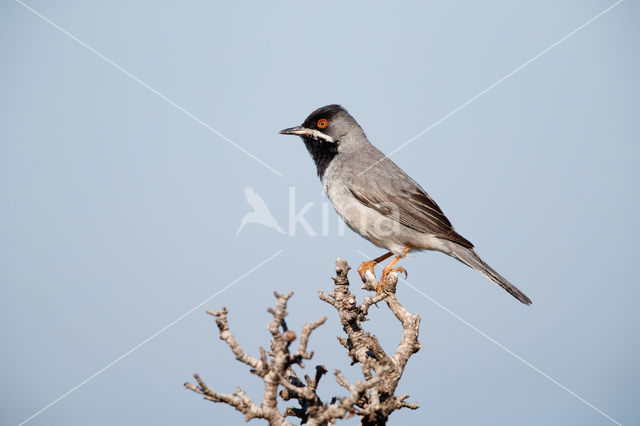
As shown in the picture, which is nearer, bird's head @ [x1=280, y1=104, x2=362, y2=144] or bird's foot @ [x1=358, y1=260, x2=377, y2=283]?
bird's foot @ [x1=358, y1=260, x2=377, y2=283]

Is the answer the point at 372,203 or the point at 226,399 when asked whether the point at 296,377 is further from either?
the point at 372,203

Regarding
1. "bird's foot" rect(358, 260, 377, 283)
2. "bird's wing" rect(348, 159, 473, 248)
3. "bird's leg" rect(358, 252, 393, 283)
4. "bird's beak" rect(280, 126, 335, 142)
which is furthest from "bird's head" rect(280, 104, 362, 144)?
"bird's foot" rect(358, 260, 377, 283)

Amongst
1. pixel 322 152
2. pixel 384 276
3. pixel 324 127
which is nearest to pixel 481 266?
pixel 384 276

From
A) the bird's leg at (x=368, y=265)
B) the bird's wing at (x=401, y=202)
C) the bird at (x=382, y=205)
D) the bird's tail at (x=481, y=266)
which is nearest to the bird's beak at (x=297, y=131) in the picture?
the bird at (x=382, y=205)

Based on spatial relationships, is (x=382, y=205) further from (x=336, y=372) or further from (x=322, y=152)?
(x=336, y=372)

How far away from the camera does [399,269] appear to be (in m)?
6.48

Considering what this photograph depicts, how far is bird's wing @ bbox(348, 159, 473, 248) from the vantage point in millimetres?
6465

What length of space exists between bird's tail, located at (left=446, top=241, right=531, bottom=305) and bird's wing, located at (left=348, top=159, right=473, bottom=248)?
0.09 meters

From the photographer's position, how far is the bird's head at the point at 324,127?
740 cm

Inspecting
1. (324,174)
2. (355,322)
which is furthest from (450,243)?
(355,322)

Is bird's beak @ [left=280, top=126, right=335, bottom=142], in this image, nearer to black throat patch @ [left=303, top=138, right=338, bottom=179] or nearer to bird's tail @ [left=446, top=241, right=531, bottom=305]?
black throat patch @ [left=303, top=138, right=338, bottom=179]

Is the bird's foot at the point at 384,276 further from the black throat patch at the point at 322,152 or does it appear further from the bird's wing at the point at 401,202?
the black throat patch at the point at 322,152

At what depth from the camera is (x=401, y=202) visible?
6.69 meters

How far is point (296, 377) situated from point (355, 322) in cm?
75
